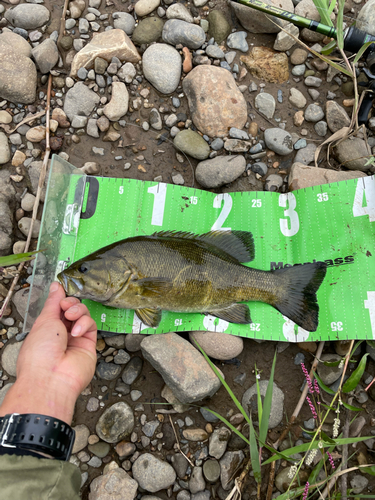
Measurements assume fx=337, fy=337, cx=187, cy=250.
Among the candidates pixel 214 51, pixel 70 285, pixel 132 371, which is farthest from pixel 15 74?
pixel 132 371

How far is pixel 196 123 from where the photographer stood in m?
4.40

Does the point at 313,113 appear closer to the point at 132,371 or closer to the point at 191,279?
the point at 191,279

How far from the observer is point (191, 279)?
3.62 meters

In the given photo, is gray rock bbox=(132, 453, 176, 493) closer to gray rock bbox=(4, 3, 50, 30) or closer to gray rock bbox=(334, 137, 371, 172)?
gray rock bbox=(334, 137, 371, 172)

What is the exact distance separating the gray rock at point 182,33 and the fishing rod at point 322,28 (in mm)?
599

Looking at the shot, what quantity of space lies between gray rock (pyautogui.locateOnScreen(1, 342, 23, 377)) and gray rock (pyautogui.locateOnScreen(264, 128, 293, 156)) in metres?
3.95

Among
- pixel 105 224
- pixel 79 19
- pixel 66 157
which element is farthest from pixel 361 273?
pixel 79 19

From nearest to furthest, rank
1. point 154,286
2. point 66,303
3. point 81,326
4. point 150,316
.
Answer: point 81,326 → point 66,303 → point 154,286 → point 150,316

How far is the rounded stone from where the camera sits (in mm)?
3842

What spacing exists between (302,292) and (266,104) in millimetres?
2543

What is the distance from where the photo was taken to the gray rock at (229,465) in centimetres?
361

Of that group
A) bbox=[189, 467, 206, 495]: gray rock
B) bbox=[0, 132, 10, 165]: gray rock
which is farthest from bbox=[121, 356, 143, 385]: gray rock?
bbox=[0, 132, 10, 165]: gray rock

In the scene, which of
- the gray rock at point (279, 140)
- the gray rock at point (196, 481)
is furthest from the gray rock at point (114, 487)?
the gray rock at point (279, 140)

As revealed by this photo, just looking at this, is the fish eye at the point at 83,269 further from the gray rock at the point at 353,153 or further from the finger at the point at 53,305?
the gray rock at the point at 353,153
